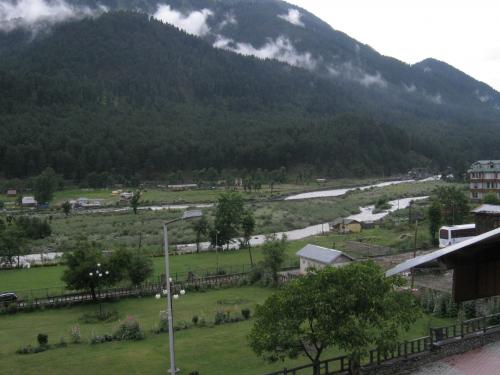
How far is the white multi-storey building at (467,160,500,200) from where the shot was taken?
72.4 m

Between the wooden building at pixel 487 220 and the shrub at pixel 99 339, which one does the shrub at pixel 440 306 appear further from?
the shrub at pixel 99 339

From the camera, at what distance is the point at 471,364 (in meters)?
17.1

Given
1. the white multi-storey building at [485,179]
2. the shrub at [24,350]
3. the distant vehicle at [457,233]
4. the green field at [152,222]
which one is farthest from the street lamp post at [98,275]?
the white multi-storey building at [485,179]

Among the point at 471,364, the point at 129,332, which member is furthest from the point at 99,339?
the point at 471,364

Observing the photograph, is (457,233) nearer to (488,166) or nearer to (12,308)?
(12,308)

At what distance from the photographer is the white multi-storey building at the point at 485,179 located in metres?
72.4

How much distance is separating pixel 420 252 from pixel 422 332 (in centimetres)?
2291

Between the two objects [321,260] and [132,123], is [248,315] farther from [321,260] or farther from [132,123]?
[132,123]

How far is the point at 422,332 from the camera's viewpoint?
2383 centimetres

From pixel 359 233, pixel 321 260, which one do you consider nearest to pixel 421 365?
pixel 321 260

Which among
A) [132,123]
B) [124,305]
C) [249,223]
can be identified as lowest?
[124,305]

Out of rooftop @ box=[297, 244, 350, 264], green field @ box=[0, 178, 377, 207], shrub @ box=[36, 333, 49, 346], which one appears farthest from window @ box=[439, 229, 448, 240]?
green field @ box=[0, 178, 377, 207]

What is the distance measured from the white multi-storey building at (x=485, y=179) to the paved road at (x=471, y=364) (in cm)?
5836

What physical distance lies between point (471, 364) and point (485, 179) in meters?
62.6
